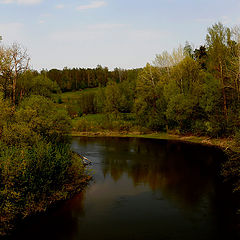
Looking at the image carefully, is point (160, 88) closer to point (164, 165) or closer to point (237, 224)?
point (164, 165)

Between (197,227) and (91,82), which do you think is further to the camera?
(91,82)

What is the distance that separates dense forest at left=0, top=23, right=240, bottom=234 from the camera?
66.4 ft

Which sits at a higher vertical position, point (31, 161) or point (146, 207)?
point (31, 161)

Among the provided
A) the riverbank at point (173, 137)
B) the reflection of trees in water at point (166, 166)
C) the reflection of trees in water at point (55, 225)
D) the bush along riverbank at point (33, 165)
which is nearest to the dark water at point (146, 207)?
the reflection of trees in water at point (55, 225)

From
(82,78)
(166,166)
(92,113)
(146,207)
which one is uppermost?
(82,78)

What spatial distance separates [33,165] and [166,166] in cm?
2191

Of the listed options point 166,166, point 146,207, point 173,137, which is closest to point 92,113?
point 173,137

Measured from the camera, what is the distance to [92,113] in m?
105

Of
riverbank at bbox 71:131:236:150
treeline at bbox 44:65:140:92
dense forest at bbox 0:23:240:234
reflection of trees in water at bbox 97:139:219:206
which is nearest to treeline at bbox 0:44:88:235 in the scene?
dense forest at bbox 0:23:240:234

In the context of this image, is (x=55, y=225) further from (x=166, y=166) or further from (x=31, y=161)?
(x=166, y=166)

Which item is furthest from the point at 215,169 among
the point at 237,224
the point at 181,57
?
the point at 181,57

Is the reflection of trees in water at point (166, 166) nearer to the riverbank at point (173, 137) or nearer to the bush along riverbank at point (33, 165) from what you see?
the riverbank at point (173, 137)

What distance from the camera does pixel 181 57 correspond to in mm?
67250

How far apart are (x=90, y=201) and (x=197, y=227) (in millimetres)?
9832
